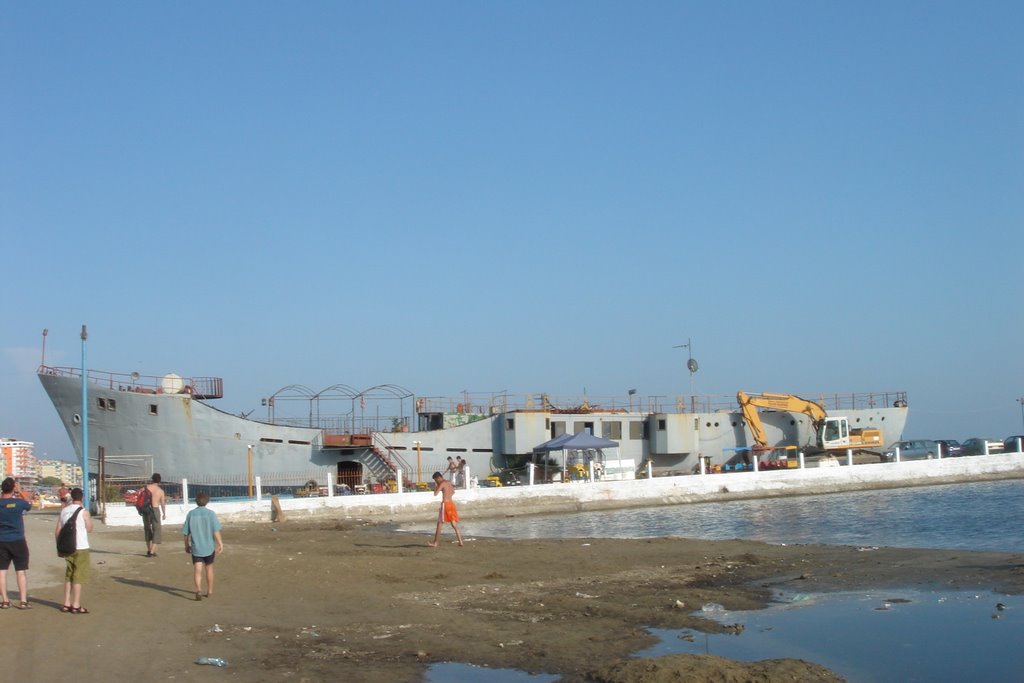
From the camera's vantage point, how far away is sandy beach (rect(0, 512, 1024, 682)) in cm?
939

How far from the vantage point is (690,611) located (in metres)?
12.7

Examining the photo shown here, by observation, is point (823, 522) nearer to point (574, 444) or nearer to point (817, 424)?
point (574, 444)

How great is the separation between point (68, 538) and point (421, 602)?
4546 mm

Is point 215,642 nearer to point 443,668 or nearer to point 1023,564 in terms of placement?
point 443,668

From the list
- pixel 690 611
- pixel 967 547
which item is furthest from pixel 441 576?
pixel 967 547

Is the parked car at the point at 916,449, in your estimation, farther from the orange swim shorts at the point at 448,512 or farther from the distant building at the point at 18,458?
the distant building at the point at 18,458

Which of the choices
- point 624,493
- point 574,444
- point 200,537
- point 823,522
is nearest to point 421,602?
point 200,537

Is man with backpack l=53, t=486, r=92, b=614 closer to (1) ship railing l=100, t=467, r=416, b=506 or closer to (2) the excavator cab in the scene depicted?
(1) ship railing l=100, t=467, r=416, b=506

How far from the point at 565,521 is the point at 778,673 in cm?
2175

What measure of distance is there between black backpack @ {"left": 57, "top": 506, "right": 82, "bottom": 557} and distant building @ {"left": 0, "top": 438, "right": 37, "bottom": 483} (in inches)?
2506

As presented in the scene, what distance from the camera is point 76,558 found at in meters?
11.2

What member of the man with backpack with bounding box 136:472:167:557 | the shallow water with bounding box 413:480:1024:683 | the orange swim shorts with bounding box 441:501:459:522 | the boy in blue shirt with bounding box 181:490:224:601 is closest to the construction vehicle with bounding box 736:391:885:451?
the shallow water with bounding box 413:480:1024:683

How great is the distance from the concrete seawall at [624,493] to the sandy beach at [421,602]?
24.1 ft

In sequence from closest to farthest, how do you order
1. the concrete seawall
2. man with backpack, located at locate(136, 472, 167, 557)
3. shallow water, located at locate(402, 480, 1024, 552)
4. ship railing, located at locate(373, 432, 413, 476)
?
man with backpack, located at locate(136, 472, 167, 557), shallow water, located at locate(402, 480, 1024, 552), the concrete seawall, ship railing, located at locate(373, 432, 413, 476)
